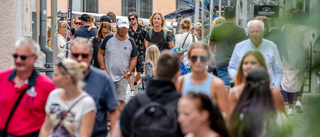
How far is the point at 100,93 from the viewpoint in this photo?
16.2 feet

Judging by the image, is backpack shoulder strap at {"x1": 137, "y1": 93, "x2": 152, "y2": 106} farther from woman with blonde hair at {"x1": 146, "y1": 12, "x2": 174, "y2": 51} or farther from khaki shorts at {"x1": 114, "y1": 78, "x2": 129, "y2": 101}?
woman with blonde hair at {"x1": 146, "y1": 12, "x2": 174, "y2": 51}

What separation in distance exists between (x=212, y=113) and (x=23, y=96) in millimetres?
2130

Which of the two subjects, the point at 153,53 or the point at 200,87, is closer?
the point at 200,87

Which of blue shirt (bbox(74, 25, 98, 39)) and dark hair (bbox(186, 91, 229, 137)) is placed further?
blue shirt (bbox(74, 25, 98, 39))

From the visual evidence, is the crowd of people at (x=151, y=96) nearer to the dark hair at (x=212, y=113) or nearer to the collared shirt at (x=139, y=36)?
the dark hair at (x=212, y=113)

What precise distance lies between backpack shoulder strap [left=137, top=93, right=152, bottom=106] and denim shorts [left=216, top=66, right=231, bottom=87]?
5.23m

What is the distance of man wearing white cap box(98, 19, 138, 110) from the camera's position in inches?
375

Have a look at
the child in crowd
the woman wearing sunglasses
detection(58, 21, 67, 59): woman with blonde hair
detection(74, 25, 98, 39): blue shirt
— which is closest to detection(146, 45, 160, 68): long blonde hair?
the child in crowd

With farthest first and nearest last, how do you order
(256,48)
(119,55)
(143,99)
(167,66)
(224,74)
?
(119,55) → (224,74) → (256,48) → (167,66) → (143,99)

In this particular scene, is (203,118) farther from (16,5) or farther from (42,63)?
(42,63)

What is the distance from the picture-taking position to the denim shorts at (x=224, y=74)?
9.09 metres

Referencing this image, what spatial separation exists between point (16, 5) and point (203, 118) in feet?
24.8

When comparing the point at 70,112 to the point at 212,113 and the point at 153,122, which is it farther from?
the point at 212,113

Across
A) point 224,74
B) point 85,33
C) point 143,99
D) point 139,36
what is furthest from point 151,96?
point 139,36
